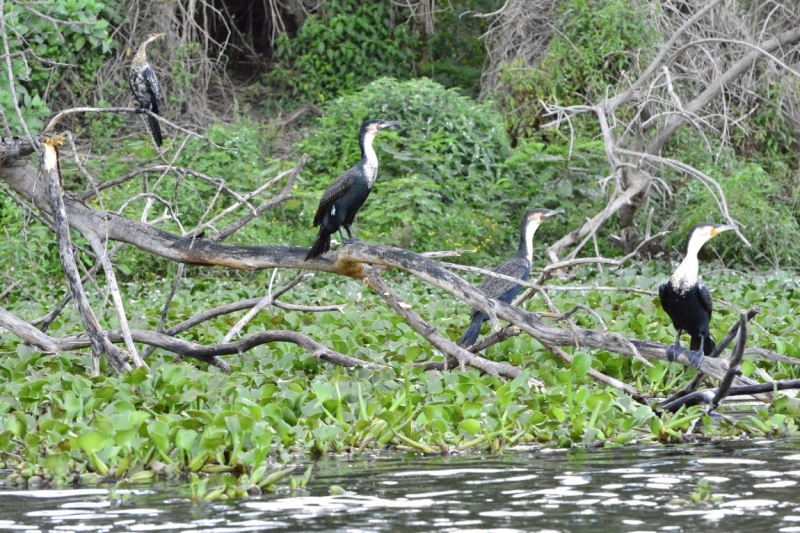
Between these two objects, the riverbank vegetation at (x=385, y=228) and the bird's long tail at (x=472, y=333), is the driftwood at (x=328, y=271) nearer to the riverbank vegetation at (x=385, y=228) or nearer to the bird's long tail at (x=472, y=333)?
the riverbank vegetation at (x=385, y=228)

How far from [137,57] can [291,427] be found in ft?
13.8

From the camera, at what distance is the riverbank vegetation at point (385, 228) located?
16.3 feet

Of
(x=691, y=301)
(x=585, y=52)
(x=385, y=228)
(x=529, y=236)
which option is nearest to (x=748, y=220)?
(x=585, y=52)

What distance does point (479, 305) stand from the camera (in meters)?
5.36

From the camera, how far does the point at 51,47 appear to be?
12789 mm

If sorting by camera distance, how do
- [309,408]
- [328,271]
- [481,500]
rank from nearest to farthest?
[481,500] < [309,408] < [328,271]

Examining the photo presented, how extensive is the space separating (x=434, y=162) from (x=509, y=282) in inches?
215

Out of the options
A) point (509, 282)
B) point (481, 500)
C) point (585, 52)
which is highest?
point (585, 52)

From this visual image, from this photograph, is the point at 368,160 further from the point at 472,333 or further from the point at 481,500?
the point at 481,500

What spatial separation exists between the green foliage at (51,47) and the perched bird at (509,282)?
217 inches

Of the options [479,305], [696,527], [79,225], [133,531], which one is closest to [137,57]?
[79,225]

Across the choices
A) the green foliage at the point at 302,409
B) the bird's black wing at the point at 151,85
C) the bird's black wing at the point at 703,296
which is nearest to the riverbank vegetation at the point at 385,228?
the green foliage at the point at 302,409

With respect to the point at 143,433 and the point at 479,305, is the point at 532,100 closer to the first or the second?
the point at 479,305

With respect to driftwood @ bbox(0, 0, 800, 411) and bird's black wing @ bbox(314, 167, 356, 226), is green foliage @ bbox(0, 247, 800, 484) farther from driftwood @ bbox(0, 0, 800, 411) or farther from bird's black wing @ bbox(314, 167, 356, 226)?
bird's black wing @ bbox(314, 167, 356, 226)
